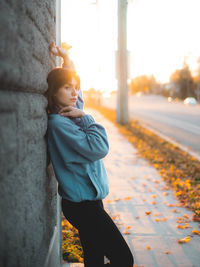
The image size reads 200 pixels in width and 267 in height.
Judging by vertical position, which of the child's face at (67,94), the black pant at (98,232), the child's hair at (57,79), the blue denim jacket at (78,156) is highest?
the child's hair at (57,79)

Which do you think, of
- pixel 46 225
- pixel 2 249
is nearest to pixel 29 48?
pixel 2 249

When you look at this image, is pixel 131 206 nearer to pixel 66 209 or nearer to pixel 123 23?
pixel 66 209

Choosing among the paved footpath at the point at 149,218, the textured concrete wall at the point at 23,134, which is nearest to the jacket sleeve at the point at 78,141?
the textured concrete wall at the point at 23,134

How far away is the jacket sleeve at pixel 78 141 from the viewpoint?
6.19 feet

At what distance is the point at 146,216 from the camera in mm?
4117

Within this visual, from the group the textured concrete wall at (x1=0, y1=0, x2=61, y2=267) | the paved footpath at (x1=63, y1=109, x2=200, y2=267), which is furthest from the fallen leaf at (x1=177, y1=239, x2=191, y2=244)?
the textured concrete wall at (x1=0, y1=0, x2=61, y2=267)

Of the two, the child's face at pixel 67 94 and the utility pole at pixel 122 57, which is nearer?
the child's face at pixel 67 94

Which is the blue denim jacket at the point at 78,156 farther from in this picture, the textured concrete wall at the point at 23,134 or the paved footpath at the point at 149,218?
the paved footpath at the point at 149,218

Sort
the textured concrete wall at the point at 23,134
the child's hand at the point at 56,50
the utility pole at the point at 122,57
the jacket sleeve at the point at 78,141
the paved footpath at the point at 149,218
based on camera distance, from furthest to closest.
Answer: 1. the utility pole at the point at 122,57
2. the paved footpath at the point at 149,218
3. the child's hand at the point at 56,50
4. the jacket sleeve at the point at 78,141
5. the textured concrete wall at the point at 23,134

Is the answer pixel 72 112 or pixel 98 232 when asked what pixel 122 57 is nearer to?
pixel 72 112

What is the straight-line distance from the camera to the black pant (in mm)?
1919

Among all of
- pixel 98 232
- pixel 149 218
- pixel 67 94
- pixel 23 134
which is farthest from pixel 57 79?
pixel 149 218

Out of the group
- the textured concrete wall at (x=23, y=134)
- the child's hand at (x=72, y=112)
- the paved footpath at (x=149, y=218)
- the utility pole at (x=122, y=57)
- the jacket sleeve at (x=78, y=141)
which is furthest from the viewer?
the utility pole at (x=122, y=57)

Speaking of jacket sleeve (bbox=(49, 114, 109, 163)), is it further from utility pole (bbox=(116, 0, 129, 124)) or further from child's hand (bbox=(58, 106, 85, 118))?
utility pole (bbox=(116, 0, 129, 124))
